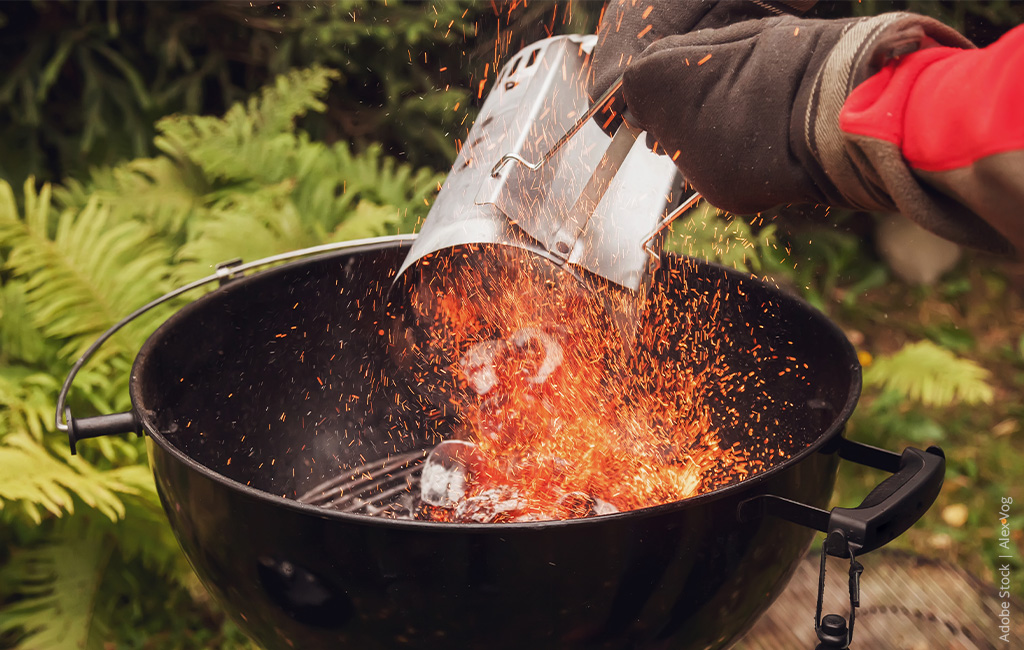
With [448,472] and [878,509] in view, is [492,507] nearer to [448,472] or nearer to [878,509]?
[448,472]

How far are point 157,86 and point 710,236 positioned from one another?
1.86m

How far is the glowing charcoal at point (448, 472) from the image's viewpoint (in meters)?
1.35

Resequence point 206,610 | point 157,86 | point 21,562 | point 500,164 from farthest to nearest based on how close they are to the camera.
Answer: point 157,86, point 206,610, point 21,562, point 500,164

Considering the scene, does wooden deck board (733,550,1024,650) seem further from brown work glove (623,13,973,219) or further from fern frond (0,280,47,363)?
fern frond (0,280,47,363)

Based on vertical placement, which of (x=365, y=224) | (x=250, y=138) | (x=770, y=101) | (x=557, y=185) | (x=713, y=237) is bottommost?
(x=713, y=237)

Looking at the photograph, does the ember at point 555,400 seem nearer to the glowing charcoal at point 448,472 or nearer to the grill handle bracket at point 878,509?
the glowing charcoal at point 448,472

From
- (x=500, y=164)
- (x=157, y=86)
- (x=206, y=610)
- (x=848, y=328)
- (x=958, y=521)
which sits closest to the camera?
(x=500, y=164)

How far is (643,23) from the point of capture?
903 millimetres

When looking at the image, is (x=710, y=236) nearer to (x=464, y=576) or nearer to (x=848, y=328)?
(x=848, y=328)

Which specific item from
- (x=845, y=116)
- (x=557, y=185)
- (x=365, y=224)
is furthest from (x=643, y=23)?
(x=365, y=224)

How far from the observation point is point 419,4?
2.58m

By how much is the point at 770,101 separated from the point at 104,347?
5.19 feet

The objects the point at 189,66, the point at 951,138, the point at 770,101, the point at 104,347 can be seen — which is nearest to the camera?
the point at 951,138

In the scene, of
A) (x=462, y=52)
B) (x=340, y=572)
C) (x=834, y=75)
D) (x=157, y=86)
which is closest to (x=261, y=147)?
(x=157, y=86)
